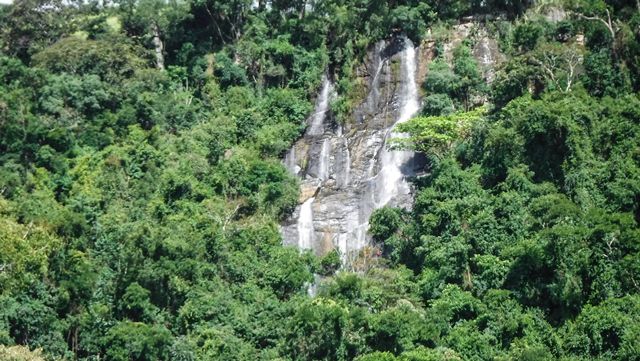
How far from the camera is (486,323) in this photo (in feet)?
125

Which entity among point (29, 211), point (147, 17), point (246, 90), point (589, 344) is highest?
point (147, 17)

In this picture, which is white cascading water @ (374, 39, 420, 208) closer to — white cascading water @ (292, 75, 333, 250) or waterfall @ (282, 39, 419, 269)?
waterfall @ (282, 39, 419, 269)

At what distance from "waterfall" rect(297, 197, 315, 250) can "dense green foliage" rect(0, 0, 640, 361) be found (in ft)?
2.42

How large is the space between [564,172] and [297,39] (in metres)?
16.2

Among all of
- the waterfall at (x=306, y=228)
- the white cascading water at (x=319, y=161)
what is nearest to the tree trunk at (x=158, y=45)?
the white cascading water at (x=319, y=161)

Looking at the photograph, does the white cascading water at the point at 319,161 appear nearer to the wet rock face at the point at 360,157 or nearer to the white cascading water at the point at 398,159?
the wet rock face at the point at 360,157

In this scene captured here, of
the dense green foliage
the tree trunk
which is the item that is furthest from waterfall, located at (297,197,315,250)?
the tree trunk

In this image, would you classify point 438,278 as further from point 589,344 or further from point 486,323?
point 589,344

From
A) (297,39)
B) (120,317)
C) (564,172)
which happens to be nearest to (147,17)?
(297,39)

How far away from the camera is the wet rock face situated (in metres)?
45.8

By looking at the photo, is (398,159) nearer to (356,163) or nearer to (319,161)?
(356,163)

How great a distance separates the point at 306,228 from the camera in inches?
1811

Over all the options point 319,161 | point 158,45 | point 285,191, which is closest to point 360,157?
point 319,161

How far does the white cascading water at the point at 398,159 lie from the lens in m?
46.5
